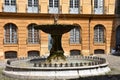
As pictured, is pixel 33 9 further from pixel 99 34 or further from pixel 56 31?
pixel 56 31

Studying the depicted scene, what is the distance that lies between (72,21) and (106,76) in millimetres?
17494

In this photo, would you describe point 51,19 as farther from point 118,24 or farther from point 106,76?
point 106,76

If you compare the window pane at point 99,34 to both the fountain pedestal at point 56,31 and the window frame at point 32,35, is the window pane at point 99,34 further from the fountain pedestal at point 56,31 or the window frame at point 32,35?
the fountain pedestal at point 56,31

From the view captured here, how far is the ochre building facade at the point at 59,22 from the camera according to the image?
32812 millimetres

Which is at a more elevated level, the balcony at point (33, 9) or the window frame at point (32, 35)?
the balcony at point (33, 9)

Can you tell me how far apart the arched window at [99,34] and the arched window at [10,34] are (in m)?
8.30

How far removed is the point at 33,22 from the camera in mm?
33344

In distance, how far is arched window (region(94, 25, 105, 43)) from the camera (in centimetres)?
3540

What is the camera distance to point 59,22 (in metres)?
33.8

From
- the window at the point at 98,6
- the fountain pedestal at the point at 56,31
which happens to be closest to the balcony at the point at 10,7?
the window at the point at 98,6

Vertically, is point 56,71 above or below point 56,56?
below

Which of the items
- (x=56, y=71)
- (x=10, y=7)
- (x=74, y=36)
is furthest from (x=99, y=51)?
(x=56, y=71)

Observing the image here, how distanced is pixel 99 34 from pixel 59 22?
462 centimetres

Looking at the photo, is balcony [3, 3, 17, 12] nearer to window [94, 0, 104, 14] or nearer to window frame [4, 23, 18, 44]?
window frame [4, 23, 18, 44]
